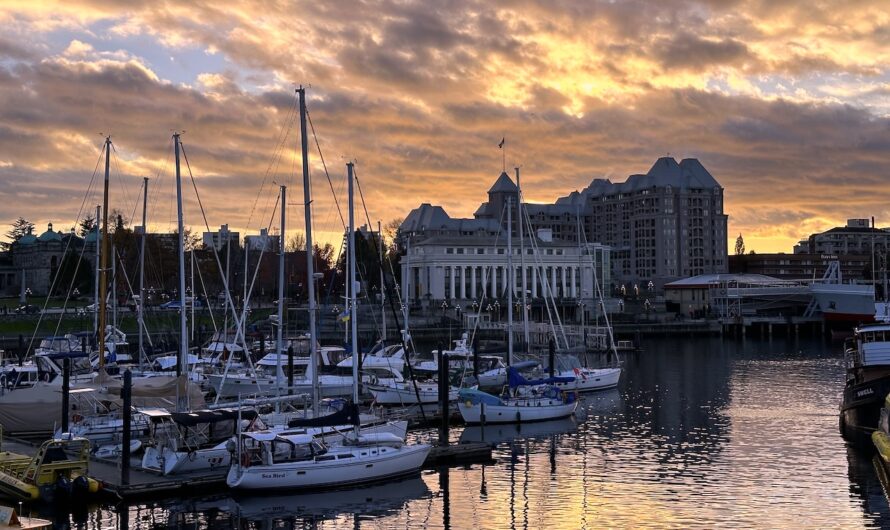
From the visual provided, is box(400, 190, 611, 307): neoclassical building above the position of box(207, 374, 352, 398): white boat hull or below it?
above

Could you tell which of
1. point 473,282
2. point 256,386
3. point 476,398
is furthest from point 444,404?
point 473,282

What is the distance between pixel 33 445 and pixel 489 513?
21527mm

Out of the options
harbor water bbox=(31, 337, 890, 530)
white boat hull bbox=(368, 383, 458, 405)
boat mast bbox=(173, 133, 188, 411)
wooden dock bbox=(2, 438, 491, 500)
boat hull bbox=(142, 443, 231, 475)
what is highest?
boat mast bbox=(173, 133, 188, 411)

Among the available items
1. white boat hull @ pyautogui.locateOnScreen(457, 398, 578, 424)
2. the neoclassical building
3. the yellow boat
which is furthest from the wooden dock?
the neoclassical building

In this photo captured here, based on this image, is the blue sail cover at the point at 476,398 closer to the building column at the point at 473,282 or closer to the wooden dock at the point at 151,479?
the wooden dock at the point at 151,479

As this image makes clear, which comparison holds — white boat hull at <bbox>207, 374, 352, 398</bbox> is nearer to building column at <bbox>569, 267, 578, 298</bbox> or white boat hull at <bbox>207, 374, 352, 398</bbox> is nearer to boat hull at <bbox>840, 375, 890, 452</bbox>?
boat hull at <bbox>840, 375, 890, 452</bbox>

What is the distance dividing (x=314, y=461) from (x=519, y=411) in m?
20.9

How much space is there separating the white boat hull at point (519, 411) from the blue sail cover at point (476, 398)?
174 millimetres

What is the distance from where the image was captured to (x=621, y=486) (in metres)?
42.0

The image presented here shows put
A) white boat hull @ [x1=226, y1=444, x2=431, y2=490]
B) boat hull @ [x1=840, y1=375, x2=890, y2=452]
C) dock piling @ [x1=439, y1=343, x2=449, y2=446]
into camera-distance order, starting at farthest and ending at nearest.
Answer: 1. dock piling @ [x1=439, y1=343, x2=449, y2=446]
2. boat hull @ [x1=840, y1=375, x2=890, y2=452]
3. white boat hull @ [x1=226, y1=444, x2=431, y2=490]

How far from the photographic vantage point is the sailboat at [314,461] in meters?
38.6

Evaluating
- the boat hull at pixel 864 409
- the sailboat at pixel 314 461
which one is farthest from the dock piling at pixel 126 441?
the boat hull at pixel 864 409

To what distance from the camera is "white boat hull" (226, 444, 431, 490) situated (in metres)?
38.4

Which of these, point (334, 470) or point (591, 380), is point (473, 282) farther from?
point (334, 470)
